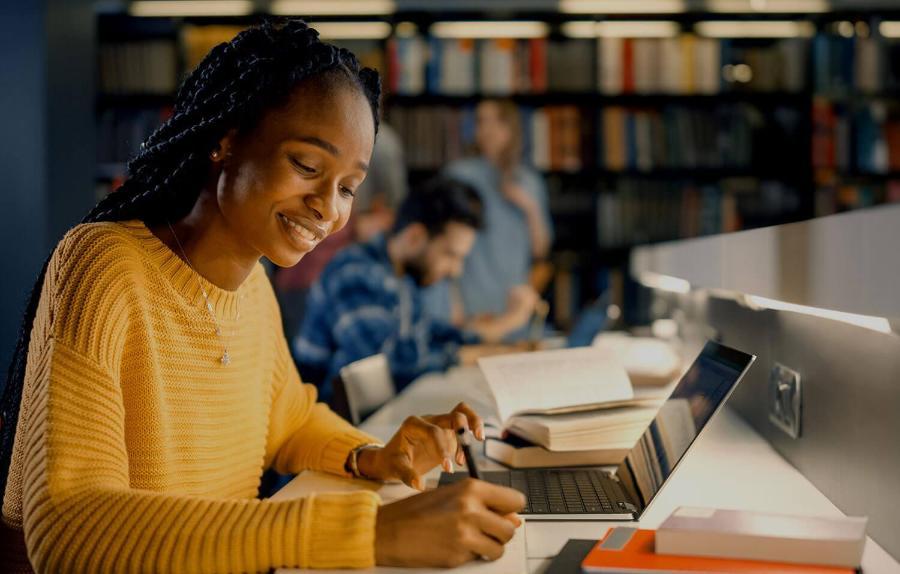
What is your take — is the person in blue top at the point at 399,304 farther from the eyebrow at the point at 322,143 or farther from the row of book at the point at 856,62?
the row of book at the point at 856,62

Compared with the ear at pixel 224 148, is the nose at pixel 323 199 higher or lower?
lower

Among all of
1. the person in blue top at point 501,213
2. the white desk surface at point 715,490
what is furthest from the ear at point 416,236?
the white desk surface at point 715,490

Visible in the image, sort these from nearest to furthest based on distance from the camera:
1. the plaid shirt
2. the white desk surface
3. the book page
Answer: the white desk surface
the book page
the plaid shirt

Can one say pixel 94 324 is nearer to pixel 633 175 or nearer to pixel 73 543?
pixel 73 543

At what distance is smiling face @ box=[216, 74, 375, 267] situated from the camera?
105 cm

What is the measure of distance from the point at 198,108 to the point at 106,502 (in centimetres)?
53

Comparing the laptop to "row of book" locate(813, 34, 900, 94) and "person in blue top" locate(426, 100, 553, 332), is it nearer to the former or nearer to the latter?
"person in blue top" locate(426, 100, 553, 332)

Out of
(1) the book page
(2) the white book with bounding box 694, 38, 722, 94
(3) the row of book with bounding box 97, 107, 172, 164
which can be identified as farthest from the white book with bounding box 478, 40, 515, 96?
(1) the book page

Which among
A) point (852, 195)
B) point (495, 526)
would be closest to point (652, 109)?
point (852, 195)

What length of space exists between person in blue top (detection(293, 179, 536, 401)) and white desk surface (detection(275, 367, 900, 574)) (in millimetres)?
1017

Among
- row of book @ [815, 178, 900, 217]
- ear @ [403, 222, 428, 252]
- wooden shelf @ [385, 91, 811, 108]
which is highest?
wooden shelf @ [385, 91, 811, 108]

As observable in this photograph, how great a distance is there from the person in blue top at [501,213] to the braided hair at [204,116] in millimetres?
3048

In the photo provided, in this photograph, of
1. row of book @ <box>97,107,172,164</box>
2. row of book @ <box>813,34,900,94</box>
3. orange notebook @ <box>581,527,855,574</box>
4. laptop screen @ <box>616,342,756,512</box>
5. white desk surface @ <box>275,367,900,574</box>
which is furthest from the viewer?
row of book @ <box>97,107,172,164</box>

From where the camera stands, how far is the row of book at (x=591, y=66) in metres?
4.18
